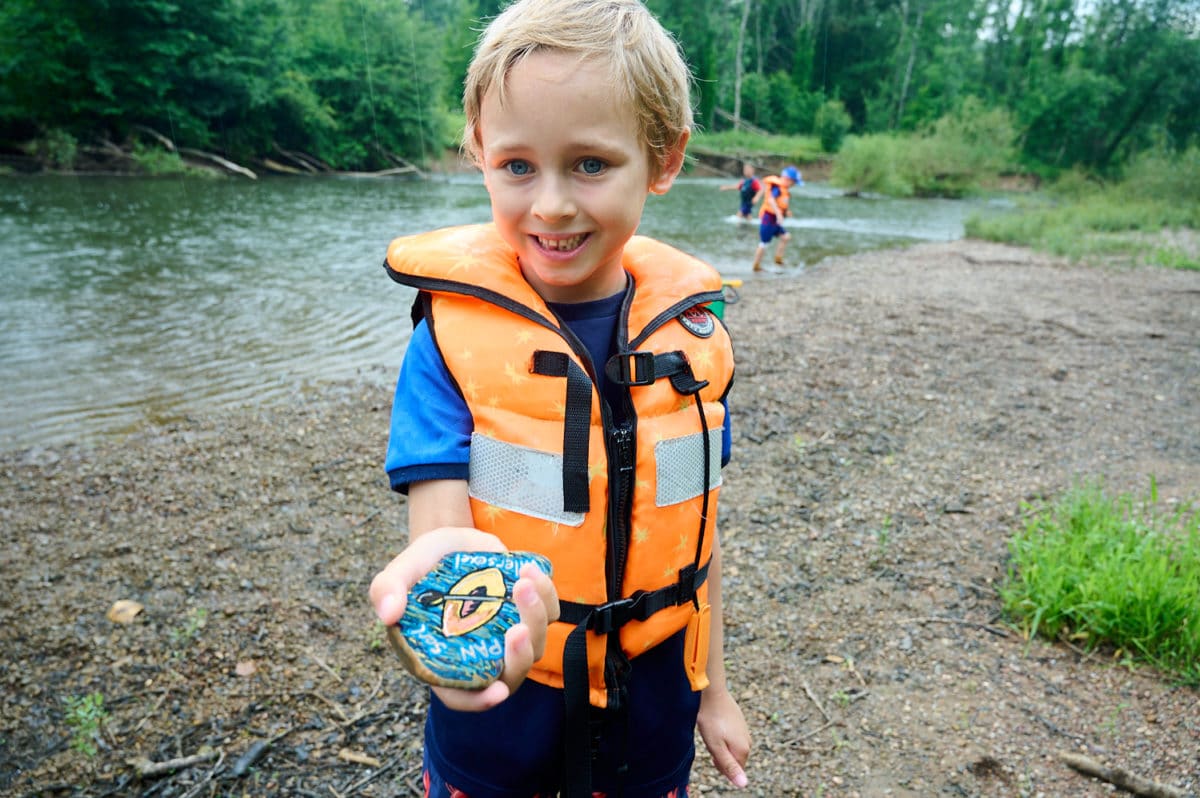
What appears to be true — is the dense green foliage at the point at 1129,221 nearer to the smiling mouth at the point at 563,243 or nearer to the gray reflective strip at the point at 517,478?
the smiling mouth at the point at 563,243

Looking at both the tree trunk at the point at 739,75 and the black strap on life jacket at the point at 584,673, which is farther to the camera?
the tree trunk at the point at 739,75

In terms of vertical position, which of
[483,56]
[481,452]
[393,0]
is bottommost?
[481,452]

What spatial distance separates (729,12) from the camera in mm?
60844

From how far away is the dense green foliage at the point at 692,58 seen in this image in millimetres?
27172

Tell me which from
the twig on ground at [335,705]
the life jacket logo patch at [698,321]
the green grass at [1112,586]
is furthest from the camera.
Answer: the green grass at [1112,586]

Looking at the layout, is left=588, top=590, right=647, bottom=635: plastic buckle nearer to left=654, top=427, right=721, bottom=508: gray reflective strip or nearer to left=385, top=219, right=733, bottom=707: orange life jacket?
left=385, top=219, right=733, bottom=707: orange life jacket

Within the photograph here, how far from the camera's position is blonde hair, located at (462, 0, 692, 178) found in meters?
1.30

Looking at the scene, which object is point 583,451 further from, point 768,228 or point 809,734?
point 768,228

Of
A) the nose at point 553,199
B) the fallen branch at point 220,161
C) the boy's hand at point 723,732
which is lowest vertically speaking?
the fallen branch at point 220,161

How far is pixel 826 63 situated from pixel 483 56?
6512cm

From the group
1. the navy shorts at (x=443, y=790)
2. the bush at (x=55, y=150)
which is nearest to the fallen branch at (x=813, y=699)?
the navy shorts at (x=443, y=790)

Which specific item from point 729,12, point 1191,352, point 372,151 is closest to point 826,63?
point 729,12

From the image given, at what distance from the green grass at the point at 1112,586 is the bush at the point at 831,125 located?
47.8 metres

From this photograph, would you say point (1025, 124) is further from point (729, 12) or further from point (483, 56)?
point (483, 56)
